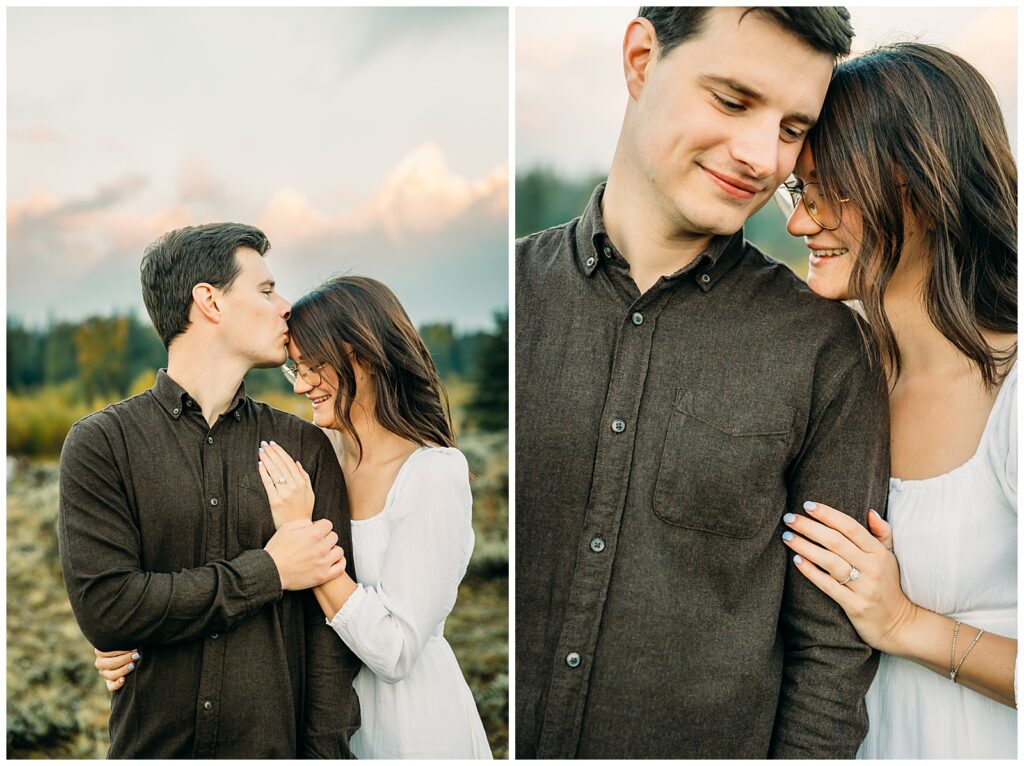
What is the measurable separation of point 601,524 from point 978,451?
2.94 feet

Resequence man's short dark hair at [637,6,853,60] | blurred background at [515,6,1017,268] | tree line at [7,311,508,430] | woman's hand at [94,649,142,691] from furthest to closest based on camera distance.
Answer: blurred background at [515,6,1017,268]
tree line at [7,311,508,430]
woman's hand at [94,649,142,691]
man's short dark hair at [637,6,853,60]

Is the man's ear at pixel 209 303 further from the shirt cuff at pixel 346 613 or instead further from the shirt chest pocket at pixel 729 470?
the shirt chest pocket at pixel 729 470

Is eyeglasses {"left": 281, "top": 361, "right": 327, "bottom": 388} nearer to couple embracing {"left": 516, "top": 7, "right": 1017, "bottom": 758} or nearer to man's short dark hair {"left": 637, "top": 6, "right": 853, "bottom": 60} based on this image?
couple embracing {"left": 516, "top": 7, "right": 1017, "bottom": 758}

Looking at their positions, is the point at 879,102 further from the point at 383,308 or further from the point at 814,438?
the point at 383,308

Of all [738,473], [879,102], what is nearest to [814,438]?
[738,473]

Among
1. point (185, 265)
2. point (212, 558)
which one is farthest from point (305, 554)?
point (185, 265)

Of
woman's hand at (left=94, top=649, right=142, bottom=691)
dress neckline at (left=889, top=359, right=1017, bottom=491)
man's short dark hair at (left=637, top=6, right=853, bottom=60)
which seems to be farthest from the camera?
woman's hand at (left=94, top=649, right=142, bottom=691)

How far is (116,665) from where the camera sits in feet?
7.82

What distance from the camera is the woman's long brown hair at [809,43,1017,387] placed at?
7.25 feet

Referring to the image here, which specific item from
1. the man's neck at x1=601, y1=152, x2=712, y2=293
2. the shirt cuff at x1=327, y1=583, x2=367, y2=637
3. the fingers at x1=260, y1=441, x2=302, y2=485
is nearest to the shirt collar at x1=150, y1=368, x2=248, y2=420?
the fingers at x1=260, y1=441, x2=302, y2=485

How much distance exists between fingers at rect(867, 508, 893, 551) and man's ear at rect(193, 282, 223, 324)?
65.0 inches

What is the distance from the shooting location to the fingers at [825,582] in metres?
2.22

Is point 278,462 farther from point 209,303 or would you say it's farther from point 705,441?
point 705,441

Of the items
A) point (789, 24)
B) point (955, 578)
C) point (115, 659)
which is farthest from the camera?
point (115, 659)
